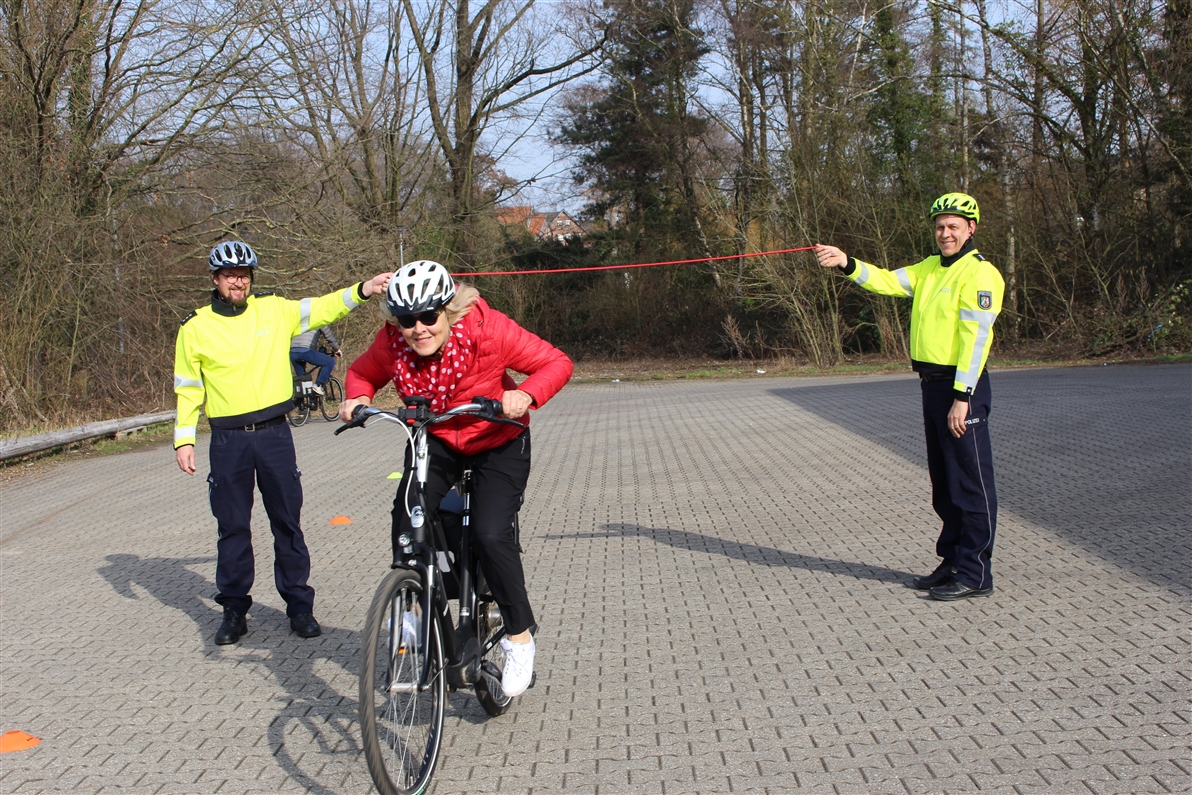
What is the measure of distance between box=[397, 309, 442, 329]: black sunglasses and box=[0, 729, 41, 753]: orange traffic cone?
242 centimetres

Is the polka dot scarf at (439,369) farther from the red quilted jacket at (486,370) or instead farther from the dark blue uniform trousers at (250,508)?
the dark blue uniform trousers at (250,508)

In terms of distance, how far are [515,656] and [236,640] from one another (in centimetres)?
226

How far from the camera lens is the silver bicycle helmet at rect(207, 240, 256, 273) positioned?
17.8 feet

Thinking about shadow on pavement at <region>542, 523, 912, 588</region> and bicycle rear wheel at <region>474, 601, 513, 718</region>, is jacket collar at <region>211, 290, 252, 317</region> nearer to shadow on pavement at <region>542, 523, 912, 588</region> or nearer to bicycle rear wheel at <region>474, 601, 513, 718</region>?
bicycle rear wheel at <region>474, 601, 513, 718</region>

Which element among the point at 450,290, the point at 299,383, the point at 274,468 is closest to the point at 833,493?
the point at 274,468

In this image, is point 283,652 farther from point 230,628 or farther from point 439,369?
point 439,369

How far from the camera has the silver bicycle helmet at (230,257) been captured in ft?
17.8

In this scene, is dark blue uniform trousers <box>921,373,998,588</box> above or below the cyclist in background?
below

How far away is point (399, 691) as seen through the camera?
3459mm

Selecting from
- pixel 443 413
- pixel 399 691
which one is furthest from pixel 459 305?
pixel 399 691

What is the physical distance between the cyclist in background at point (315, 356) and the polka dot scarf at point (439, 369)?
41.7ft

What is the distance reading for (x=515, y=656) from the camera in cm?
405

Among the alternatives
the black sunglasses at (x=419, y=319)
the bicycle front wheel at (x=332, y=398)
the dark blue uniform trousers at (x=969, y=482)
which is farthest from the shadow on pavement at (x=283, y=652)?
the bicycle front wheel at (x=332, y=398)

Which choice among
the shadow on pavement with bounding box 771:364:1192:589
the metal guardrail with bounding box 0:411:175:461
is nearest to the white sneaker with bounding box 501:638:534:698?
the shadow on pavement with bounding box 771:364:1192:589
